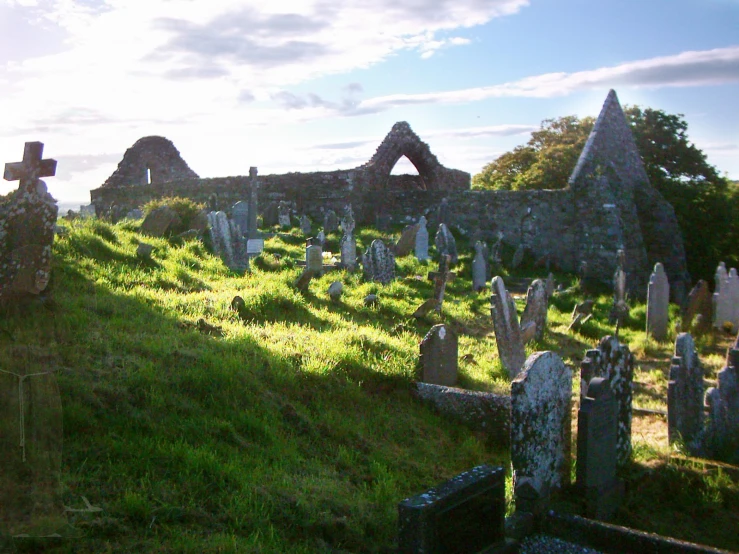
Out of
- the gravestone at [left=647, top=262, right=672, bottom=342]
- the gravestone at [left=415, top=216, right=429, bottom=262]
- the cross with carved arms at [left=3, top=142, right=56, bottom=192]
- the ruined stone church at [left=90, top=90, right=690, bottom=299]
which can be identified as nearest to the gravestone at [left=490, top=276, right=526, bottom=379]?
the gravestone at [left=647, top=262, right=672, bottom=342]

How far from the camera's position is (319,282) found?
11961mm

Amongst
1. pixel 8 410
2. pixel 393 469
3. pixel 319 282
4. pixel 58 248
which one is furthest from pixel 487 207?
pixel 8 410

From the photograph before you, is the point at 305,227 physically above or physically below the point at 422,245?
above

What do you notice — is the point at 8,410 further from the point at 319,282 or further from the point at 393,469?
the point at 319,282

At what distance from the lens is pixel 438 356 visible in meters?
7.57

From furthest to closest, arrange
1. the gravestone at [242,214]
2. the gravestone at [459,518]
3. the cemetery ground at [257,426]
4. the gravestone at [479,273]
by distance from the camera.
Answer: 1. the gravestone at [242,214]
2. the gravestone at [479,273]
3. the cemetery ground at [257,426]
4. the gravestone at [459,518]

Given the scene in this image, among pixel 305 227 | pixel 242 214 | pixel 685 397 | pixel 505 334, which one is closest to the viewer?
pixel 685 397

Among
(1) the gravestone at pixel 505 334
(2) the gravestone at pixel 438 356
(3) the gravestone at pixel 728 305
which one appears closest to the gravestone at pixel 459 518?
(2) the gravestone at pixel 438 356

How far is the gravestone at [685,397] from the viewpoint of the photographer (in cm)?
691

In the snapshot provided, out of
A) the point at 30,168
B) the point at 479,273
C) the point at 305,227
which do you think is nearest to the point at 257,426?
the point at 30,168

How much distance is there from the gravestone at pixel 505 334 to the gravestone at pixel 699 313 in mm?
4553

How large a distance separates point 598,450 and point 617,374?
98 cm

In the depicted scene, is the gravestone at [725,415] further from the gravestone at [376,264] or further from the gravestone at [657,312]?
the gravestone at [376,264]

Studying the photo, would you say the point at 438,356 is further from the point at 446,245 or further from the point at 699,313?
the point at 446,245
